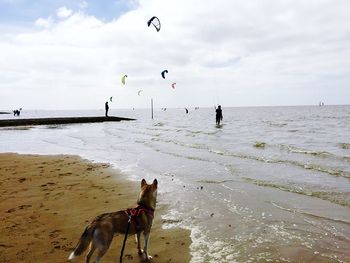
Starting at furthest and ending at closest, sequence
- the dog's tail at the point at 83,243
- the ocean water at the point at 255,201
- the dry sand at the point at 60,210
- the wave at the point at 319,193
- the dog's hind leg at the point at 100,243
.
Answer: the wave at the point at 319,193
the ocean water at the point at 255,201
the dry sand at the point at 60,210
the dog's hind leg at the point at 100,243
the dog's tail at the point at 83,243

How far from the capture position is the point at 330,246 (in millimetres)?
6445

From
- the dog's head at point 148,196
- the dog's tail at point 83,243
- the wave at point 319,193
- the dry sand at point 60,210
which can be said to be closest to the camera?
the dog's tail at point 83,243

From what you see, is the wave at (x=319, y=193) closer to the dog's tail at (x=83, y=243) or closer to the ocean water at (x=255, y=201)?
the ocean water at (x=255, y=201)

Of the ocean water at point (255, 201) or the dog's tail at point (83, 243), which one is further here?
the ocean water at point (255, 201)

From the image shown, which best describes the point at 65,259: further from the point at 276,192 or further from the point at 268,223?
the point at 276,192

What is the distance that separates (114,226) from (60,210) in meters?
3.96

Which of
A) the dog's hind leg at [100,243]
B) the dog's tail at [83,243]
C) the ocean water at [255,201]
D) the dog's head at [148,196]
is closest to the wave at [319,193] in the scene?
the ocean water at [255,201]

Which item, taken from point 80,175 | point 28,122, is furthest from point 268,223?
point 28,122

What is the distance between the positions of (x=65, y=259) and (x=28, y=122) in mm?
46398

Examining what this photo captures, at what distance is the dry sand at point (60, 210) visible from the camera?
20.2 feet

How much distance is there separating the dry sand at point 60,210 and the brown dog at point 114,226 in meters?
0.74

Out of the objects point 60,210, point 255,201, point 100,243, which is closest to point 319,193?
point 255,201

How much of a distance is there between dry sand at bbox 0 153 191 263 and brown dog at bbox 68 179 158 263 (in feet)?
2.44

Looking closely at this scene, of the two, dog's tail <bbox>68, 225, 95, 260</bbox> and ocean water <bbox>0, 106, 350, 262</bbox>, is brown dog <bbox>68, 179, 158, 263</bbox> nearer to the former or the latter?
dog's tail <bbox>68, 225, 95, 260</bbox>
